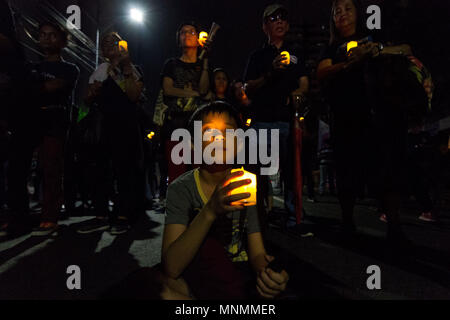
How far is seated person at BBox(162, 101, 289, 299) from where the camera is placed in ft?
3.93

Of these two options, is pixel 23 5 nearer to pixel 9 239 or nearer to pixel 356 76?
pixel 9 239

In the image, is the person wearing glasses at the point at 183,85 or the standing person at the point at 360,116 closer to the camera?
the standing person at the point at 360,116

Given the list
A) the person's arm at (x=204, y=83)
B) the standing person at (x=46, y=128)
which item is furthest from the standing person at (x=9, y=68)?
the person's arm at (x=204, y=83)

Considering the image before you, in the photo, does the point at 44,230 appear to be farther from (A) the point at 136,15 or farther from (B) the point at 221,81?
(A) the point at 136,15

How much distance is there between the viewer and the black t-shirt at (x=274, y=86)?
354 centimetres

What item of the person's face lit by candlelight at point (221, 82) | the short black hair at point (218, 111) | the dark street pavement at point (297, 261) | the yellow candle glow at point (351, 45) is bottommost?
the dark street pavement at point (297, 261)

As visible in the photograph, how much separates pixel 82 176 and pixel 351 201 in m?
4.89

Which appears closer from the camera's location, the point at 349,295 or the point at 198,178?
the point at 198,178

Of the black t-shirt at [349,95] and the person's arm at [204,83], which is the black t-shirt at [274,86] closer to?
the black t-shirt at [349,95]

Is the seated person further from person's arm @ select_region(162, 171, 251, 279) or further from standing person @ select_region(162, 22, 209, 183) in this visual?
standing person @ select_region(162, 22, 209, 183)

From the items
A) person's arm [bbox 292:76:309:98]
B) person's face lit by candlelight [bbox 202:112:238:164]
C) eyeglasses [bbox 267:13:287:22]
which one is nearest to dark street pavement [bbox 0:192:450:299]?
person's face lit by candlelight [bbox 202:112:238:164]

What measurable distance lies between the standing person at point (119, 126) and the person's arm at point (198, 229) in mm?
2634

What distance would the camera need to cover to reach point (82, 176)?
5805mm
